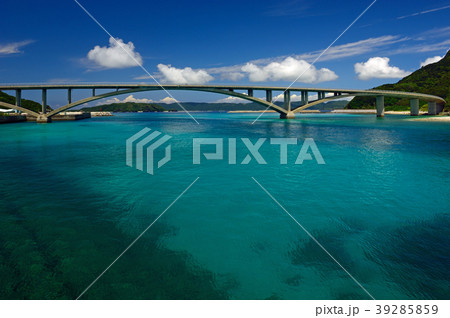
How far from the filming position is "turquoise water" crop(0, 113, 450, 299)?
14.3ft

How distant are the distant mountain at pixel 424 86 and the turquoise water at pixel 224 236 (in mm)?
109379

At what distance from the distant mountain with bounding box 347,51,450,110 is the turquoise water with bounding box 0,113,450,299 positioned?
109 metres

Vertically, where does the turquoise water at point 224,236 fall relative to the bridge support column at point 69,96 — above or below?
below

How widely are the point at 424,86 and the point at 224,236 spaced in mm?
167433

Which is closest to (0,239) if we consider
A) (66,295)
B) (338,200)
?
(66,295)

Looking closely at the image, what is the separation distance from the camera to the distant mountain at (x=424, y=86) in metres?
116

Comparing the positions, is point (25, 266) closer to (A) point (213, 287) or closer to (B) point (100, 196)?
(A) point (213, 287)

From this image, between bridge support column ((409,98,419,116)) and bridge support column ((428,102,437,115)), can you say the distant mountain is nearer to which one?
bridge support column ((428,102,437,115))

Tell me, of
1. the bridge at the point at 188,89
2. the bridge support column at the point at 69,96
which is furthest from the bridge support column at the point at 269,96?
the bridge support column at the point at 69,96

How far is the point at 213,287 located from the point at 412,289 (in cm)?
314

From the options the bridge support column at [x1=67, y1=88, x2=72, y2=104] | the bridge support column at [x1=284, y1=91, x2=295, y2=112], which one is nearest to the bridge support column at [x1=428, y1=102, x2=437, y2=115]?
the bridge support column at [x1=284, y1=91, x2=295, y2=112]
